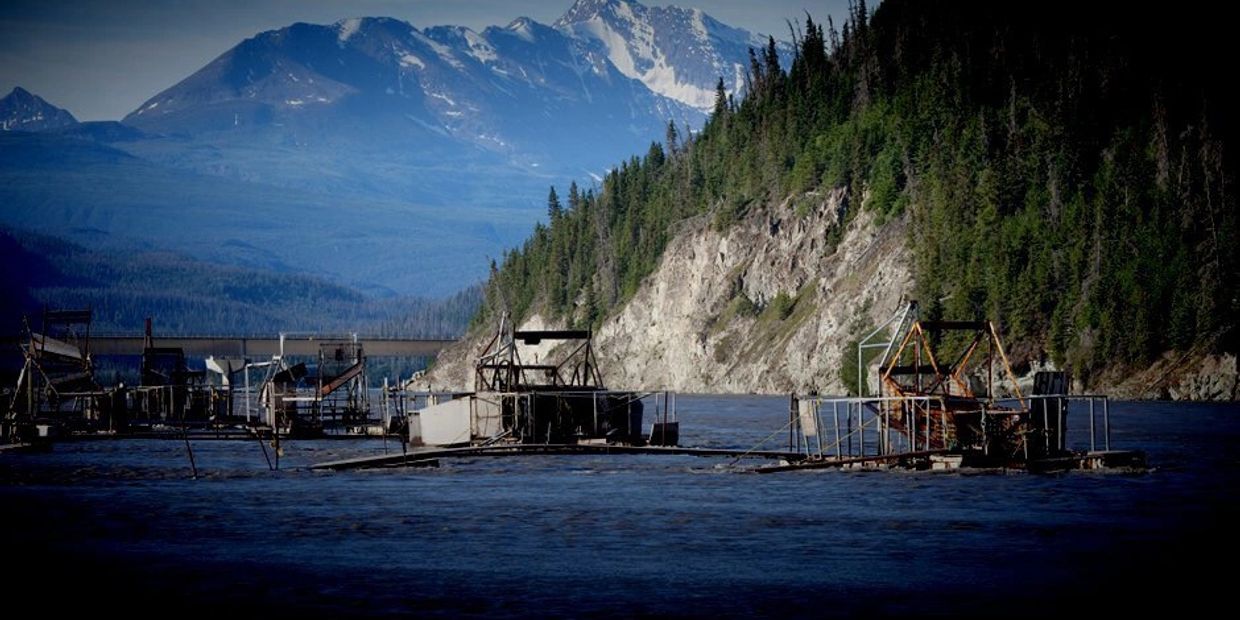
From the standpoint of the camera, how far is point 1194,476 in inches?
3024

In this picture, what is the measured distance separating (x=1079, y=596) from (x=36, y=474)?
59.6 metres

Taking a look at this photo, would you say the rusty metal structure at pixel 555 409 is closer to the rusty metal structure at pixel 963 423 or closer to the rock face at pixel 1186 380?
the rusty metal structure at pixel 963 423

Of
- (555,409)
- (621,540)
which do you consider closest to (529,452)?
(555,409)

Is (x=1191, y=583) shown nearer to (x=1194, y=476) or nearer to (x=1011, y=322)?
(x=1194, y=476)

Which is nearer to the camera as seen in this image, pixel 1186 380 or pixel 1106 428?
pixel 1106 428

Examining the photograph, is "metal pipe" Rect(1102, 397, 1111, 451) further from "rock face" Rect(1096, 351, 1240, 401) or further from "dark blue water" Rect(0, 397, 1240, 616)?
Result: "rock face" Rect(1096, 351, 1240, 401)

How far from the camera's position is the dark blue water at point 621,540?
44125mm

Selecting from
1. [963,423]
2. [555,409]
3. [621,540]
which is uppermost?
[555,409]

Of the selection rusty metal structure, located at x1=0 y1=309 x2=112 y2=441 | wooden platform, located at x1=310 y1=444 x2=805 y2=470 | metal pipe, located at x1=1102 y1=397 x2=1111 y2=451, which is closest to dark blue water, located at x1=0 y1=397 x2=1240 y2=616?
wooden platform, located at x1=310 y1=444 x2=805 y2=470

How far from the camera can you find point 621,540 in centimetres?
5603

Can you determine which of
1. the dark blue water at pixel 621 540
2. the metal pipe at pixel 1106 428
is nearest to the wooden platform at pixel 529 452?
the dark blue water at pixel 621 540

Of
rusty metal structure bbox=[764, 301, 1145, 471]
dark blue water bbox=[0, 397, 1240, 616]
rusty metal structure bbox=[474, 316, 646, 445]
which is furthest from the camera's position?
rusty metal structure bbox=[474, 316, 646, 445]

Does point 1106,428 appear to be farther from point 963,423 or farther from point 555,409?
point 555,409

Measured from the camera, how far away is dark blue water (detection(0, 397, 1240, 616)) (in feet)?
145
